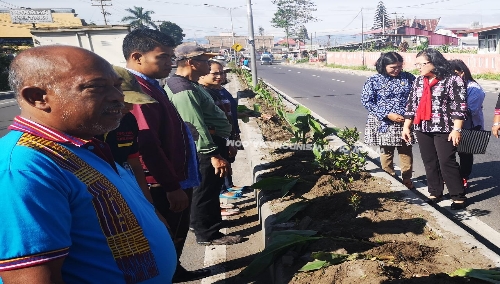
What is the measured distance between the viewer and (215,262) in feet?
11.0

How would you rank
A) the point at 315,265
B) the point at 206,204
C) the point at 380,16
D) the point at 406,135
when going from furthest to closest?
the point at 380,16 → the point at 406,135 → the point at 206,204 → the point at 315,265

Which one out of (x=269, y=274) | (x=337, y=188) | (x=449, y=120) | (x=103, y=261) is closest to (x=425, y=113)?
(x=449, y=120)

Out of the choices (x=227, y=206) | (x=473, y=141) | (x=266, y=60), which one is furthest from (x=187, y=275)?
(x=266, y=60)

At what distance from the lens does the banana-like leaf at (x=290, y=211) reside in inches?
125

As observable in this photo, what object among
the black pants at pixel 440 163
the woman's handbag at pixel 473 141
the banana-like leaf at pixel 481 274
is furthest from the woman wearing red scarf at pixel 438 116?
the banana-like leaf at pixel 481 274

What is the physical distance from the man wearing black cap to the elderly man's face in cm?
104

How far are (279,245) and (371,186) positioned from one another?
1721 mm

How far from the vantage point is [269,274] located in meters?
A: 3.02

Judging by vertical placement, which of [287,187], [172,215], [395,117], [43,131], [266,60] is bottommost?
[287,187]

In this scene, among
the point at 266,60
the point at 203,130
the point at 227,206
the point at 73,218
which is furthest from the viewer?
the point at 266,60

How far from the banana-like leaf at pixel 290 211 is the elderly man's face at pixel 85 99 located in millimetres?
2094

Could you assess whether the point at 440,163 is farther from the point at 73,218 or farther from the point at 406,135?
the point at 73,218

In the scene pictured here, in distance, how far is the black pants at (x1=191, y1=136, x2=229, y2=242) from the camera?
11.5 feet

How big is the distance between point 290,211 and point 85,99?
2.30 meters
